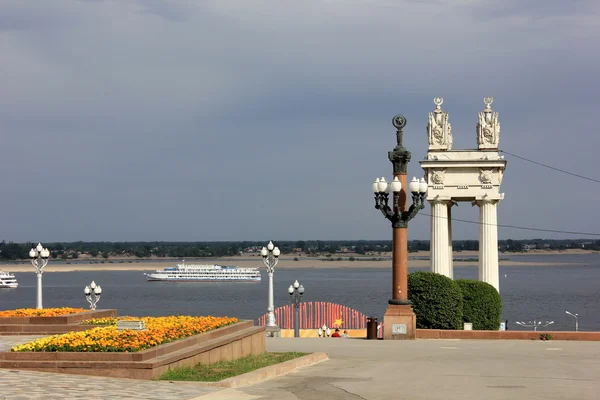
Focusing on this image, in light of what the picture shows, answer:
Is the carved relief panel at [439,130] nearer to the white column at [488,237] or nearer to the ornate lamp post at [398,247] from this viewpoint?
the white column at [488,237]

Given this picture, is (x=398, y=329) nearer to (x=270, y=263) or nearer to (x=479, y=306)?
(x=479, y=306)

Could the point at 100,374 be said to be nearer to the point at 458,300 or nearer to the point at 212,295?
the point at 458,300

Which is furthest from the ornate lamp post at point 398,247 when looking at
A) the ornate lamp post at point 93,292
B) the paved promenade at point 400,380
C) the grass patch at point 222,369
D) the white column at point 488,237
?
the ornate lamp post at point 93,292

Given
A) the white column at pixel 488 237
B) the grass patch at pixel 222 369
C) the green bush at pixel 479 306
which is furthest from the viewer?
the white column at pixel 488 237

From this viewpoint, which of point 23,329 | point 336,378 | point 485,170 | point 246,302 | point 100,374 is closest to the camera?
point 100,374

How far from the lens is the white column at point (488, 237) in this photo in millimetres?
41844

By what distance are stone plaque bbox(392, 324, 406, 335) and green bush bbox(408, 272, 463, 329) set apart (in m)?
3.39

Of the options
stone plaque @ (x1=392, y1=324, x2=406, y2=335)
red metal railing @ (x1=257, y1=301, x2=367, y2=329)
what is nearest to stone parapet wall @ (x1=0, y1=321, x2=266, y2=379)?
stone plaque @ (x1=392, y1=324, x2=406, y2=335)

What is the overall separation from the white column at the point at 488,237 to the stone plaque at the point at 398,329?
625 inches

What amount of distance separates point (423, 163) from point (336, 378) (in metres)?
25.3

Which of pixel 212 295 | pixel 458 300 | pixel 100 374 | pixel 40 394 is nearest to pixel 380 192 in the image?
pixel 458 300

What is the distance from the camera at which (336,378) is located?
1748 cm

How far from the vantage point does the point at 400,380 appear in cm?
1709

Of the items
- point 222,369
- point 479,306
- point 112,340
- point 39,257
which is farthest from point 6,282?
point 222,369
